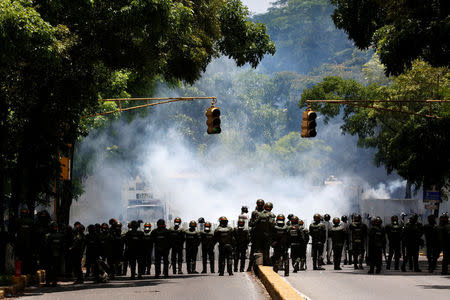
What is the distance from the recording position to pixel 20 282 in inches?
776

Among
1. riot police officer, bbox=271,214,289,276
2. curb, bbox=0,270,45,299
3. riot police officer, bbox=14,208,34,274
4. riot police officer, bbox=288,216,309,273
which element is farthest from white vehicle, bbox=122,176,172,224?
riot police officer, bbox=271,214,289,276

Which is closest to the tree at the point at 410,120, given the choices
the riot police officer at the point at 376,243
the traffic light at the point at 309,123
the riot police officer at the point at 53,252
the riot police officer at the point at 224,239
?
the traffic light at the point at 309,123

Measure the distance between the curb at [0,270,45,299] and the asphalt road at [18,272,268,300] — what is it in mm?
223

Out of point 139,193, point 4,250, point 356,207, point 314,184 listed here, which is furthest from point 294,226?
point 314,184

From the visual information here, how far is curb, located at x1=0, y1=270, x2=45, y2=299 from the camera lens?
706 inches

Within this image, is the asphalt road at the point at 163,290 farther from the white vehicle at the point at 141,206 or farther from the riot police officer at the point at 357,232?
the white vehicle at the point at 141,206

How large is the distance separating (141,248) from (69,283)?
2.78 meters

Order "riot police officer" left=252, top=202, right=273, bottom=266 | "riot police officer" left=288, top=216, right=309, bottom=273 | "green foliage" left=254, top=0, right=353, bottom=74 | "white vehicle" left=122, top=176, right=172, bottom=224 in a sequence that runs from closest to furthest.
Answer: "riot police officer" left=252, top=202, right=273, bottom=266 → "riot police officer" left=288, top=216, right=309, bottom=273 → "white vehicle" left=122, top=176, right=172, bottom=224 → "green foliage" left=254, top=0, right=353, bottom=74

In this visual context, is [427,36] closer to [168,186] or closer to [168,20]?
[168,20]

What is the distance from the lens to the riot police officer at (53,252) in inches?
855

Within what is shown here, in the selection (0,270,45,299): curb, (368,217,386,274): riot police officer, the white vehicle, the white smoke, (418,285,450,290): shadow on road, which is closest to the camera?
(0,270,45,299): curb

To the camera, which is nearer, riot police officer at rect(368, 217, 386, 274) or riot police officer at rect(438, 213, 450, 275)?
riot police officer at rect(438, 213, 450, 275)

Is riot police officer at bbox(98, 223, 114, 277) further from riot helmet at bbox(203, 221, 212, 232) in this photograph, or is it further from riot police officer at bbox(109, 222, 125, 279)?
riot helmet at bbox(203, 221, 212, 232)

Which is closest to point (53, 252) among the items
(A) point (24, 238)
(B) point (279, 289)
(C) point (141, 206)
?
(A) point (24, 238)
